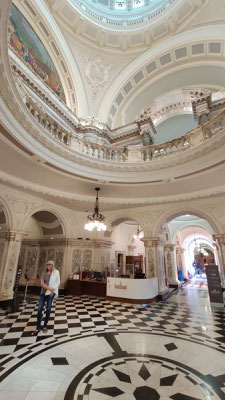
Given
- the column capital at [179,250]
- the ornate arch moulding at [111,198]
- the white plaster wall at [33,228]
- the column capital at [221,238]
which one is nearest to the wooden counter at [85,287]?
the white plaster wall at [33,228]

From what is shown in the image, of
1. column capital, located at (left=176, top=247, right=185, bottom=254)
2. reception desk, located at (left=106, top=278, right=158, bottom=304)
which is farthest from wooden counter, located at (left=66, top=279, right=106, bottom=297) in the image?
column capital, located at (left=176, top=247, right=185, bottom=254)

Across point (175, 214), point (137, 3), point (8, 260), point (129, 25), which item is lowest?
point (8, 260)

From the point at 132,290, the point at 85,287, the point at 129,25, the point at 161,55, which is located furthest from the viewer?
the point at 129,25

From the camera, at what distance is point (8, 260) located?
685 cm

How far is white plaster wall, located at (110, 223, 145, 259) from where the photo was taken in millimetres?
11875

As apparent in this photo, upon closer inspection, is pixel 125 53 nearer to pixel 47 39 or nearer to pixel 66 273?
pixel 47 39

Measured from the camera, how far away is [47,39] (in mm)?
9367

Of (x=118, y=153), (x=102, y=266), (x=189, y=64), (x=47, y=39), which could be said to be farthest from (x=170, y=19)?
(x=102, y=266)

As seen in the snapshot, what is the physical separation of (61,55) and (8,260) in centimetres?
1051

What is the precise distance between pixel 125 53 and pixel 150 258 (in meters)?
11.9

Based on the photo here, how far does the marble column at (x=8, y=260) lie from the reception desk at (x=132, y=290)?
3.72m

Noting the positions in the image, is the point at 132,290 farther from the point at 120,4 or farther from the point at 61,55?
the point at 120,4

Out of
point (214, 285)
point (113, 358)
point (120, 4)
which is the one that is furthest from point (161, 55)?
point (113, 358)

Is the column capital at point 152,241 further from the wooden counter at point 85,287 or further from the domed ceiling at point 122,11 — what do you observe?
the domed ceiling at point 122,11
